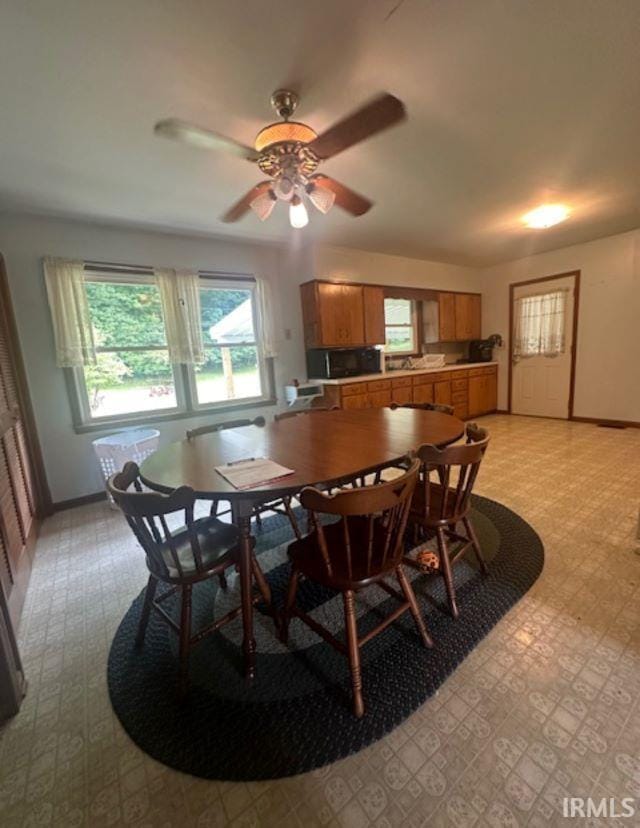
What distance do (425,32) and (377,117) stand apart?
387 millimetres

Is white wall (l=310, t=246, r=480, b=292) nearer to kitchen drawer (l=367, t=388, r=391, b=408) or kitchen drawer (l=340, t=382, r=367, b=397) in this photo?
kitchen drawer (l=340, t=382, r=367, b=397)

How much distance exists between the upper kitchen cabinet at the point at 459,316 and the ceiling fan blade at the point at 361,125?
4.25 metres

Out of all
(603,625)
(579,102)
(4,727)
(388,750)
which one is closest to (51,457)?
(4,727)

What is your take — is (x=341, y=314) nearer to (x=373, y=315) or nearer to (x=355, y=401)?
(x=373, y=315)

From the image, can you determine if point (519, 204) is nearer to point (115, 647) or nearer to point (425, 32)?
point (425, 32)

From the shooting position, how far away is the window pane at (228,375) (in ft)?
12.8

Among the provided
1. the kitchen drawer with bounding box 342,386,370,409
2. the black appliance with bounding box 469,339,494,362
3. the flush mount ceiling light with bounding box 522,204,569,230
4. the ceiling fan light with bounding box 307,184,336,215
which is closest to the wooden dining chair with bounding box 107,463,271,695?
the ceiling fan light with bounding box 307,184,336,215

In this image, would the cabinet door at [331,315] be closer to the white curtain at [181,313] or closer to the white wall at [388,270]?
the white wall at [388,270]

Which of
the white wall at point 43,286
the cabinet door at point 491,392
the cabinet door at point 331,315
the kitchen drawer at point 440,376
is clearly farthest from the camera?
the cabinet door at point 491,392

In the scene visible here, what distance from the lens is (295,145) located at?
5.46ft

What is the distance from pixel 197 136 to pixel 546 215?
11.4 feet

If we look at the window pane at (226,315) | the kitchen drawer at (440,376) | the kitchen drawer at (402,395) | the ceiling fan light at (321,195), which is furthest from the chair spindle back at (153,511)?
the kitchen drawer at (440,376)

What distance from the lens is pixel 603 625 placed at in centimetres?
156

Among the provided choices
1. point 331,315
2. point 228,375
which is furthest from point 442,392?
point 228,375
